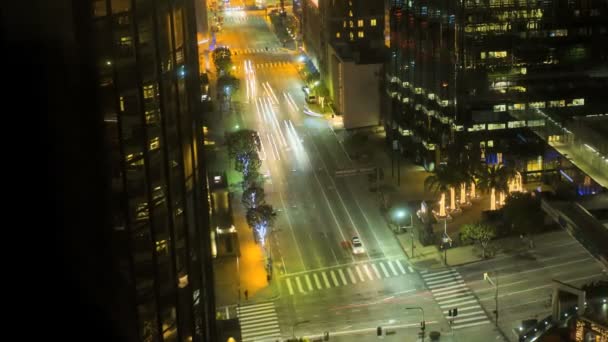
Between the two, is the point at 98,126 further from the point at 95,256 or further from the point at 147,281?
the point at 147,281

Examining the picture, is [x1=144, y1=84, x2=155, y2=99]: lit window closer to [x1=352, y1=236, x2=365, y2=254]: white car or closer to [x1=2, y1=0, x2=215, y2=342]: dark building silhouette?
[x1=2, y1=0, x2=215, y2=342]: dark building silhouette

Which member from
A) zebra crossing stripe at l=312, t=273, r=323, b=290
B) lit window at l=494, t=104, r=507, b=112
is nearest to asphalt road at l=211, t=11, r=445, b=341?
zebra crossing stripe at l=312, t=273, r=323, b=290

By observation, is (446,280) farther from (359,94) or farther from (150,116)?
(150,116)

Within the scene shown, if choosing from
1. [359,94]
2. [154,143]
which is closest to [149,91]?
[154,143]

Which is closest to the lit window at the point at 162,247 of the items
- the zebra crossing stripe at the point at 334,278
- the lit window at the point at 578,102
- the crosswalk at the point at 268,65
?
the zebra crossing stripe at the point at 334,278

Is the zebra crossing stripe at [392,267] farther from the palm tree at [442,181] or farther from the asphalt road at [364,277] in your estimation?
the palm tree at [442,181]

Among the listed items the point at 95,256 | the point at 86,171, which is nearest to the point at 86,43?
the point at 86,171
